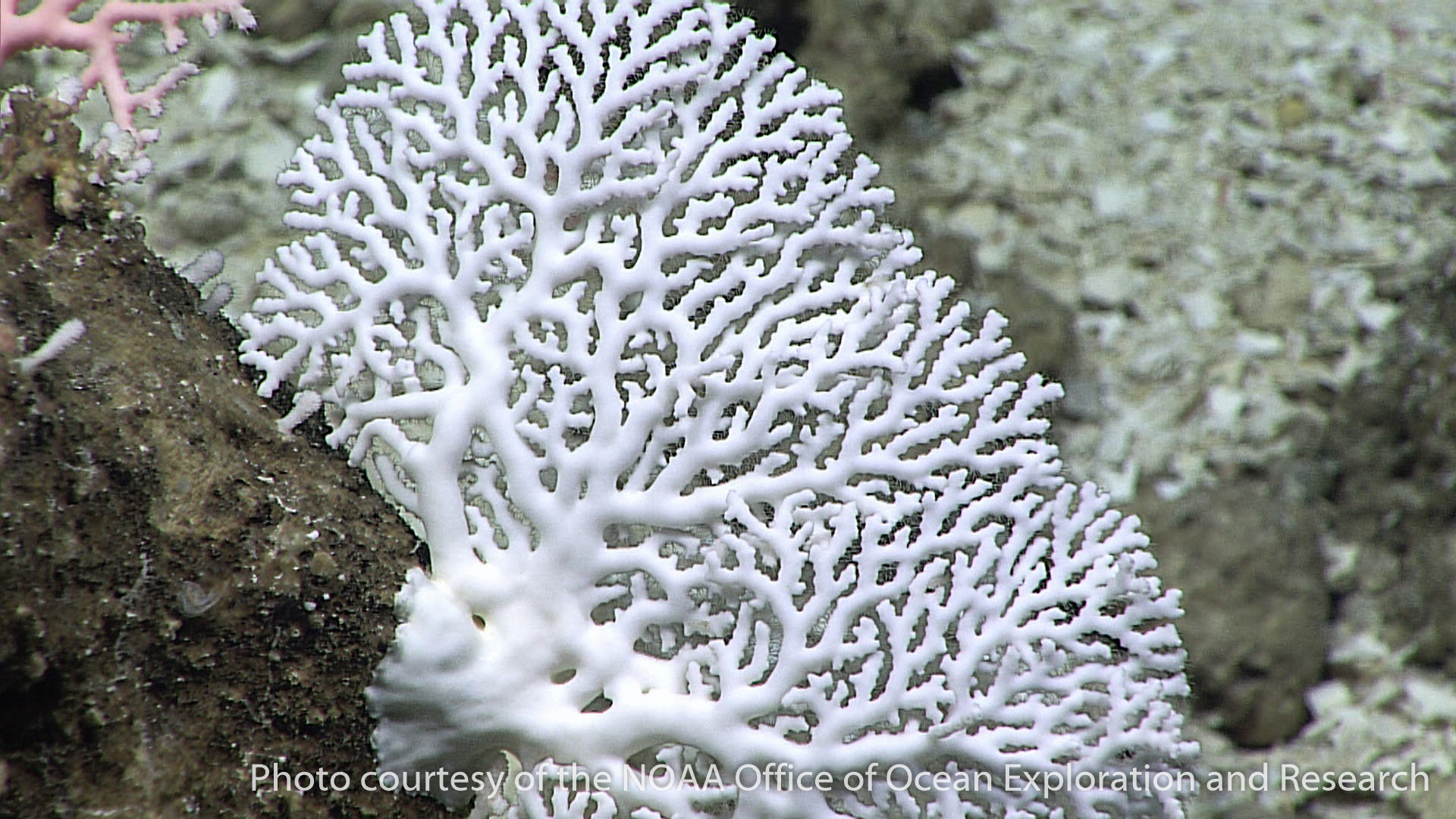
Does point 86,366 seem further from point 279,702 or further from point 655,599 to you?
point 655,599

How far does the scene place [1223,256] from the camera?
12.3 ft

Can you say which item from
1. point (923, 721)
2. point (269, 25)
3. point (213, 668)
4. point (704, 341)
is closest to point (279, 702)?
point (213, 668)

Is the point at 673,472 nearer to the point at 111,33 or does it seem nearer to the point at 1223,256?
the point at 111,33

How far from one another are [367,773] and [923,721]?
2.70 feet

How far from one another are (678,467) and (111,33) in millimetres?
1113

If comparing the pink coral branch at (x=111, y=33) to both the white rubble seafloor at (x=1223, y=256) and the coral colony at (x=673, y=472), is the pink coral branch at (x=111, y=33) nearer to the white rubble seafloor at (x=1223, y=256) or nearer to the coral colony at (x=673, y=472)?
A: the coral colony at (x=673, y=472)

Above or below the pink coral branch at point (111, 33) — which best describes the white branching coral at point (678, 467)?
below

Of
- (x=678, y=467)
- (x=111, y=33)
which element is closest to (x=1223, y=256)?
(x=678, y=467)

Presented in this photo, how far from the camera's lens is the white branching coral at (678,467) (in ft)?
4.79

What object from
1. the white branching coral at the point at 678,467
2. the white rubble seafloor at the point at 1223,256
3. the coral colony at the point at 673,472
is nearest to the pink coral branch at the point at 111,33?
Answer: the coral colony at the point at 673,472

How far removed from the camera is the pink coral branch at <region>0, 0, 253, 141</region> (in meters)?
1.46

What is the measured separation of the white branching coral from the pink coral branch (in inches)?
9.3

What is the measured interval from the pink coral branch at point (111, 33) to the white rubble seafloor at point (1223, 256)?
1802mm

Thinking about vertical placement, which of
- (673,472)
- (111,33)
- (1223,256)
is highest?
(1223,256)
